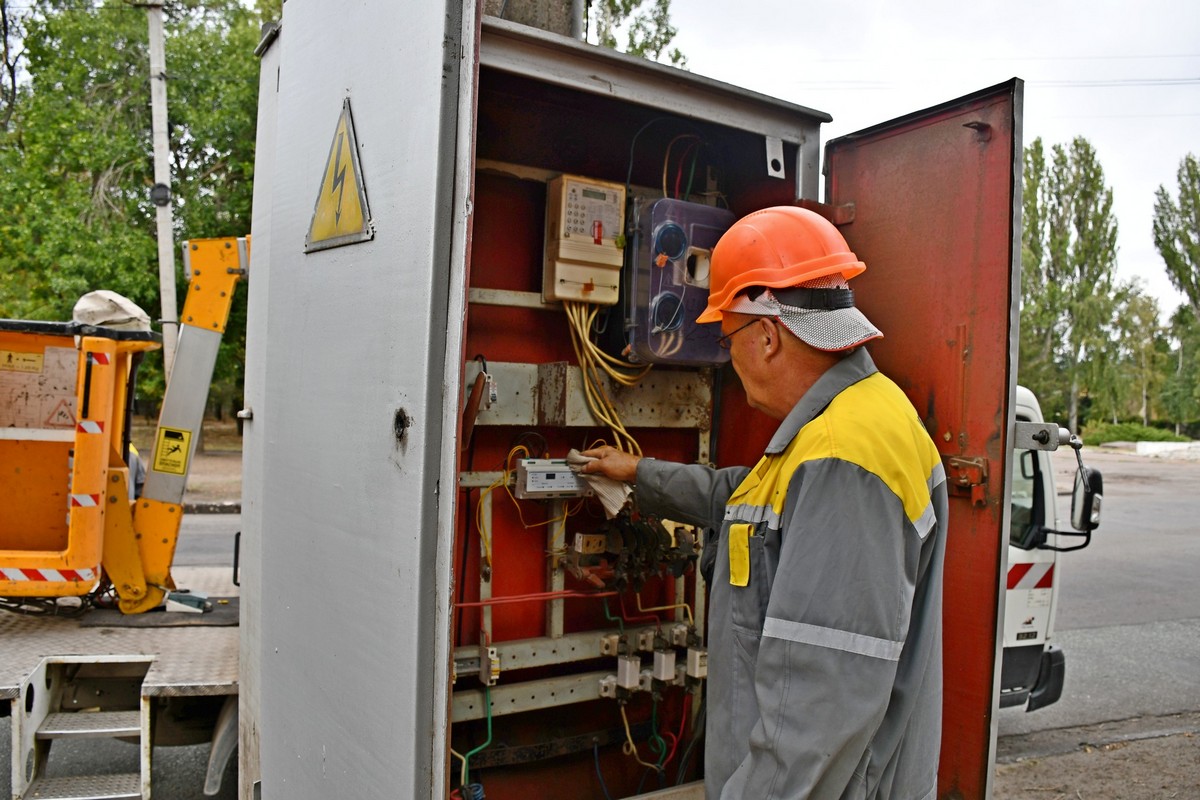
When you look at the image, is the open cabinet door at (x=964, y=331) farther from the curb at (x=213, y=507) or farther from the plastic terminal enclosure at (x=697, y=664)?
the curb at (x=213, y=507)

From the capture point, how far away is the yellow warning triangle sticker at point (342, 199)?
6.69ft

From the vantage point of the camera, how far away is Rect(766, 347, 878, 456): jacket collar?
1.77 metres

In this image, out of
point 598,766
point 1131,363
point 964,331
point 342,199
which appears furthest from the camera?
point 1131,363

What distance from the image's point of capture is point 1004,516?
92.6 inches

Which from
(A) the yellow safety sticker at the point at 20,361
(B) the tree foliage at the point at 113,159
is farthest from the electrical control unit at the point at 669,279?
(B) the tree foliage at the point at 113,159

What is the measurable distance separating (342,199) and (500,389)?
3.22ft

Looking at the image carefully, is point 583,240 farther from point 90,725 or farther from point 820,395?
point 90,725

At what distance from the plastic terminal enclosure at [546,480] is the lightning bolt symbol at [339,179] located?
1.10 meters

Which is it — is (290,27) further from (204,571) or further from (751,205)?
(204,571)

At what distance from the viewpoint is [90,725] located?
3301 mm

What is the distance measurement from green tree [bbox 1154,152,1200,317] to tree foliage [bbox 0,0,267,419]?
124 feet

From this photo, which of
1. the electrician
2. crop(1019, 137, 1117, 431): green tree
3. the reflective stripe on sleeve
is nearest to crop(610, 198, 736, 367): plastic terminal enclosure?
the electrician

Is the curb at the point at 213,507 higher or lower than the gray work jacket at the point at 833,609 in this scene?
lower

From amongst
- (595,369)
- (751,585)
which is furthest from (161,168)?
(751,585)
